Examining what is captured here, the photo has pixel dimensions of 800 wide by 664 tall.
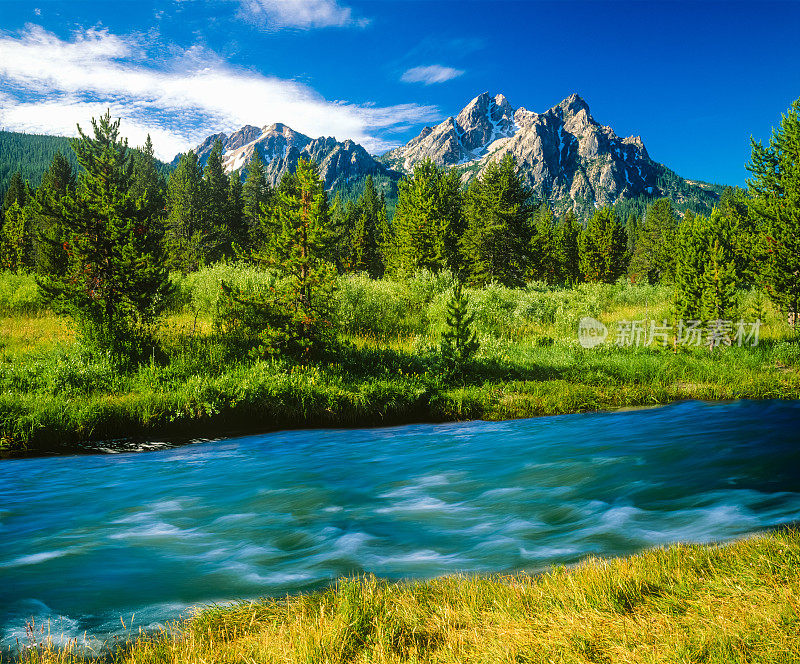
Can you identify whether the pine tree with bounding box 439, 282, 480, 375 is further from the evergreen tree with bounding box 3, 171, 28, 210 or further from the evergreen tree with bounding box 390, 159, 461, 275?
the evergreen tree with bounding box 3, 171, 28, 210

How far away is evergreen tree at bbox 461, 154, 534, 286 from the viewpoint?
1708 inches

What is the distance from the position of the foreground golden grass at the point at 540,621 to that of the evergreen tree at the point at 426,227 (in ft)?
102

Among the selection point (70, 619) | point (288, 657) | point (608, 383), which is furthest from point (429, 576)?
point (608, 383)

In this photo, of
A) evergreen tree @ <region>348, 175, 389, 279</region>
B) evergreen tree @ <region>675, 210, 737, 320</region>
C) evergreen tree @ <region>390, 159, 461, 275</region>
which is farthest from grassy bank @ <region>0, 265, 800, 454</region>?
evergreen tree @ <region>348, 175, 389, 279</region>

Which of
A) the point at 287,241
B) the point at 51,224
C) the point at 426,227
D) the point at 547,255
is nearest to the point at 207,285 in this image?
the point at 287,241

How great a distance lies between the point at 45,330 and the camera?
62.3ft

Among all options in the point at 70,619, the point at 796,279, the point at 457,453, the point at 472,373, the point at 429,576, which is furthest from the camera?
the point at 796,279

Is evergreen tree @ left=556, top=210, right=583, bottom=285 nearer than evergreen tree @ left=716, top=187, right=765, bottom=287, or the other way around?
evergreen tree @ left=716, top=187, right=765, bottom=287

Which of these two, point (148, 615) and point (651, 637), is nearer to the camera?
point (651, 637)

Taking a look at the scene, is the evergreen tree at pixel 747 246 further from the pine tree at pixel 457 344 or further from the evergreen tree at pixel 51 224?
the evergreen tree at pixel 51 224

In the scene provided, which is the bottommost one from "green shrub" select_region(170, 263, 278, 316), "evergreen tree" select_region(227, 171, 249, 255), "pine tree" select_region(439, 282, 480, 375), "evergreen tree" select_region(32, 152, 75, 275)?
"pine tree" select_region(439, 282, 480, 375)

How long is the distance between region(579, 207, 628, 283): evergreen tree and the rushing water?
56244mm

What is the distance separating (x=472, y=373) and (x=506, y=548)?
10.7m

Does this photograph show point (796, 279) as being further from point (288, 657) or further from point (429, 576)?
point (288, 657)
